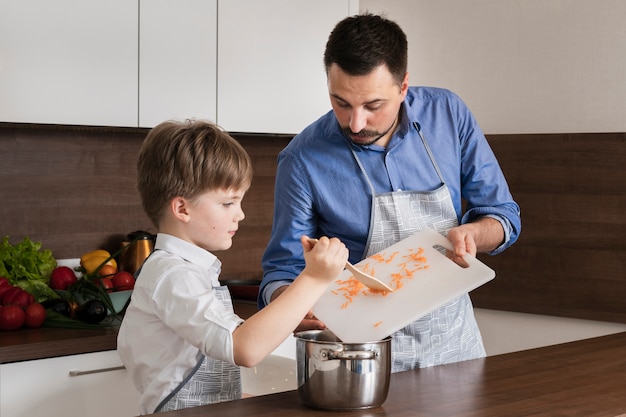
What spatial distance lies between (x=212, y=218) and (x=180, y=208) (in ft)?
0.19

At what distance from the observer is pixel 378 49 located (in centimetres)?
184

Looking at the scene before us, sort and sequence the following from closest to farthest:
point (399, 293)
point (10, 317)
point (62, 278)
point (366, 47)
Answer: point (399, 293), point (366, 47), point (10, 317), point (62, 278)

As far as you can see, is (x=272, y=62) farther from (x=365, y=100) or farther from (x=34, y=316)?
(x=365, y=100)

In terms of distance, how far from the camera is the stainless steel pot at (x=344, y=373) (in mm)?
1372

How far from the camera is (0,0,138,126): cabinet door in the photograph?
2.58m

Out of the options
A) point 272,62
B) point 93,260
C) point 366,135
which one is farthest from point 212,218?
point 272,62

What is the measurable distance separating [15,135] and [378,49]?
164cm

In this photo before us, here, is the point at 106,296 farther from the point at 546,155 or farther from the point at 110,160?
the point at 546,155

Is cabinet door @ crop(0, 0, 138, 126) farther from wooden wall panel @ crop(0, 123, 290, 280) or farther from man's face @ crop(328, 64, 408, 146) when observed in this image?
man's face @ crop(328, 64, 408, 146)

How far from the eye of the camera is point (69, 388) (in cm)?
252

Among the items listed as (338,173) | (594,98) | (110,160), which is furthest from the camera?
(110,160)

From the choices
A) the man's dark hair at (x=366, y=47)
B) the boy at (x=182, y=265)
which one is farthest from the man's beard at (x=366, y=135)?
the boy at (x=182, y=265)

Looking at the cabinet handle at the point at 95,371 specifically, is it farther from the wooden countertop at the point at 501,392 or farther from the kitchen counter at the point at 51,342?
the wooden countertop at the point at 501,392

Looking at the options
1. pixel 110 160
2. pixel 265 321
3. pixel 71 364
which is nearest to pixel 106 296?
pixel 71 364
